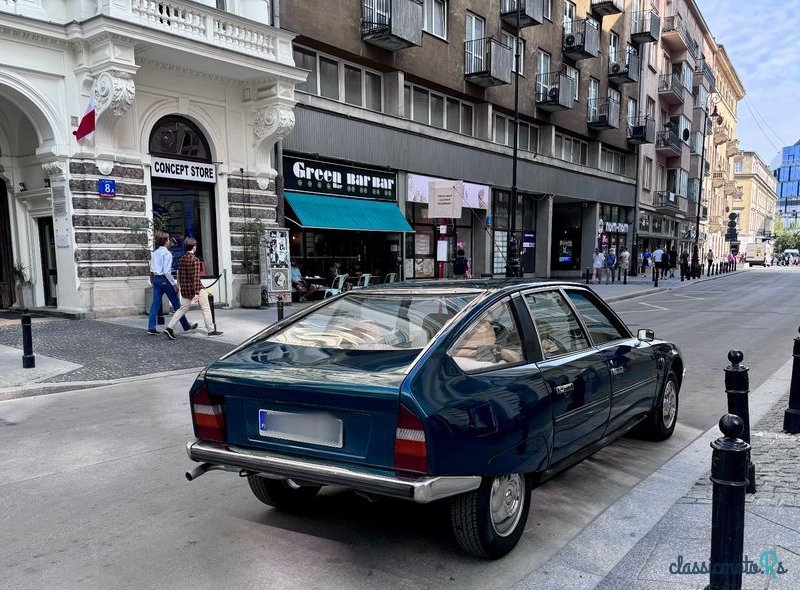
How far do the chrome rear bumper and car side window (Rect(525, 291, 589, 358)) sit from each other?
3.95 feet

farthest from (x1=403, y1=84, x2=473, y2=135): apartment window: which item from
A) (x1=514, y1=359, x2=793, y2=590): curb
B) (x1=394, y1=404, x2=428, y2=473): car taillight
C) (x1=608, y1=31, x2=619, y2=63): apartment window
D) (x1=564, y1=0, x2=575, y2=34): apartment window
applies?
(x1=394, y1=404, x2=428, y2=473): car taillight

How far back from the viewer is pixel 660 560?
123 inches

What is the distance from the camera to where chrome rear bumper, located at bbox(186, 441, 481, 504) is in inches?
108

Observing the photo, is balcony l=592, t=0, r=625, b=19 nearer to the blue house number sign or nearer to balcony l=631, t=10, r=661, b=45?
balcony l=631, t=10, r=661, b=45

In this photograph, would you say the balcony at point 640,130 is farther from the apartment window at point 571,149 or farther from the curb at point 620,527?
the curb at point 620,527

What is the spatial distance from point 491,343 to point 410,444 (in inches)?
35.4

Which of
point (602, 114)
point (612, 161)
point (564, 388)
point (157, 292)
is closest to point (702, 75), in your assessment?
point (612, 161)

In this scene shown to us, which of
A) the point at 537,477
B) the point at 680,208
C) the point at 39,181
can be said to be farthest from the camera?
the point at 680,208

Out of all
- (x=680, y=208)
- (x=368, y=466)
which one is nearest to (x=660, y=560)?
(x=368, y=466)

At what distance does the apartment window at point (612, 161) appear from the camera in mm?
35562

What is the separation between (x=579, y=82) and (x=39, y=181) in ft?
88.4

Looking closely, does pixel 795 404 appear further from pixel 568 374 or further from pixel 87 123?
pixel 87 123

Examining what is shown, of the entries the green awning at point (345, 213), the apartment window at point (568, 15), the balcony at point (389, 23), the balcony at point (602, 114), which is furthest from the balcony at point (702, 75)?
the green awning at point (345, 213)

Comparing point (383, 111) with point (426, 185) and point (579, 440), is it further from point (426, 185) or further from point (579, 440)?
point (579, 440)
